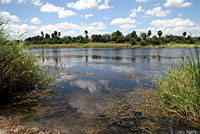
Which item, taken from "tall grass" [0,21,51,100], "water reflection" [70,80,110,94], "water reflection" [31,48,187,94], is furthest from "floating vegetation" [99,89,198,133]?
"tall grass" [0,21,51,100]

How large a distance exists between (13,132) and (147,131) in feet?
14.0

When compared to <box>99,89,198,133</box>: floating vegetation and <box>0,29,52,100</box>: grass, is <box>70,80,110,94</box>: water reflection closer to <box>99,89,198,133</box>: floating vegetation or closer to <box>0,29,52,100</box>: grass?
<box>99,89,198,133</box>: floating vegetation

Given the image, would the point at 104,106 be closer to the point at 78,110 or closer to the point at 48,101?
the point at 78,110

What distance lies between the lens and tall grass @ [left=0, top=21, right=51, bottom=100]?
697 cm

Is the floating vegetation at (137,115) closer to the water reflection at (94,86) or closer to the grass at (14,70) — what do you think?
the water reflection at (94,86)

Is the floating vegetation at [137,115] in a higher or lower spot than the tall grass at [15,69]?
lower

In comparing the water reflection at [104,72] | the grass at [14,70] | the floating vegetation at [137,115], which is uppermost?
Result: the grass at [14,70]

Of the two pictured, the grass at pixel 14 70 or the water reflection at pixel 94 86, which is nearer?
the grass at pixel 14 70

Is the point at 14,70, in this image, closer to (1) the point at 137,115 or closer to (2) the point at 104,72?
(1) the point at 137,115

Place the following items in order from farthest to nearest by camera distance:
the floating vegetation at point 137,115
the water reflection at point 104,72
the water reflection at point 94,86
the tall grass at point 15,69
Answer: the water reflection at point 104,72
the water reflection at point 94,86
the tall grass at point 15,69
the floating vegetation at point 137,115

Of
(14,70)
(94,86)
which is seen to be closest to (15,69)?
(14,70)

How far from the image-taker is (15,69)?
727cm

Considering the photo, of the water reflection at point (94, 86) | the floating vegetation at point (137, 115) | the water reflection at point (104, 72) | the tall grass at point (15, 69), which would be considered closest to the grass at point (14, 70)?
the tall grass at point (15, 69)

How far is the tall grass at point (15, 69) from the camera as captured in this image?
22.9 ft
